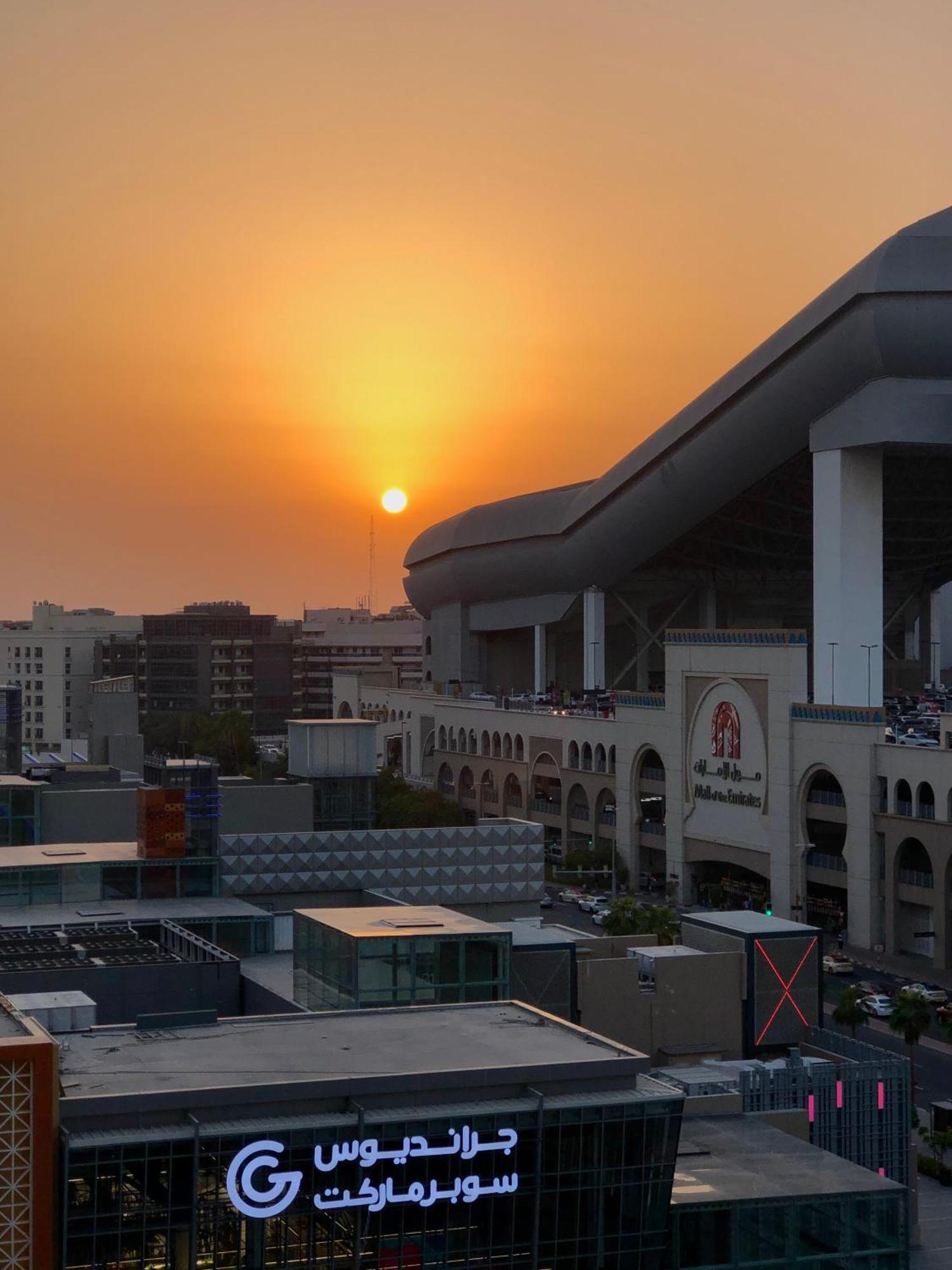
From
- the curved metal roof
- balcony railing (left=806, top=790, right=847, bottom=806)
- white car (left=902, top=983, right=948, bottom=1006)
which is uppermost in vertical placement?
the curved metal roof

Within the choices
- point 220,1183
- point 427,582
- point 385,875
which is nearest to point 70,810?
point 385,875

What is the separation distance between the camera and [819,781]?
3098 inches

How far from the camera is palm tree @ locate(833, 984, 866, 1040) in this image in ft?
177

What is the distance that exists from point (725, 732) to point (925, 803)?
1419 centimetres

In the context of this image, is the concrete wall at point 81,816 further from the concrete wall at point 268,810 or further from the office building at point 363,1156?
the office building at point 363,1156

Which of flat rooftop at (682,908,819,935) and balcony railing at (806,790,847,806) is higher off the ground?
balcony railing at (806,790,847,806)

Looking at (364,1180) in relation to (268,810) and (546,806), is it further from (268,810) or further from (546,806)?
(546,806)

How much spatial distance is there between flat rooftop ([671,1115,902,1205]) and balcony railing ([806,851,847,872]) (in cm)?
4065

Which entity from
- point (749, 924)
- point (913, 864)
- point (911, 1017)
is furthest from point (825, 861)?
point (749, 924)

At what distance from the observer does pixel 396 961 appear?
39062 millimetres

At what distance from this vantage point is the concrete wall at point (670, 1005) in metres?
44.4

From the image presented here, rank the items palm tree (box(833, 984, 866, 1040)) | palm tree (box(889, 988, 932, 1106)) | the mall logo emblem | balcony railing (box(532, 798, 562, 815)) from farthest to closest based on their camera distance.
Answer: balcony railing (box(532, 798, 562, 815)), the mall logo emblem, palm tree (box(833, 984, 866, 1040)), palm tree (box(889, 988, 932, 1106))

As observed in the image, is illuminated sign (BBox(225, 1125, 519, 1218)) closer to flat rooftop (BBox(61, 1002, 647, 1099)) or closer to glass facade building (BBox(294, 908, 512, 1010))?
flat rooftop (BBox(61, 1002, 647, 1099))

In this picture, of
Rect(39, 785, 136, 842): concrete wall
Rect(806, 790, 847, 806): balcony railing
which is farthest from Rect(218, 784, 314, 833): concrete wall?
Rect(806, 790, 847, 806): balcony railing
